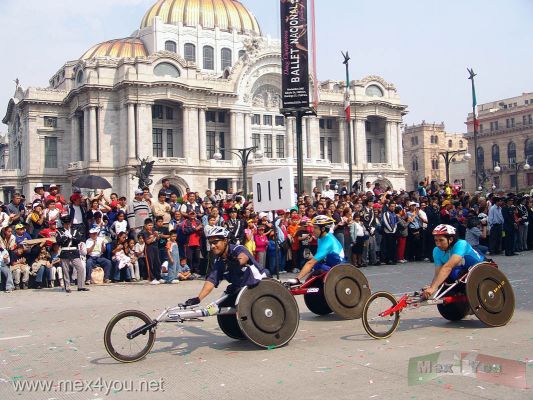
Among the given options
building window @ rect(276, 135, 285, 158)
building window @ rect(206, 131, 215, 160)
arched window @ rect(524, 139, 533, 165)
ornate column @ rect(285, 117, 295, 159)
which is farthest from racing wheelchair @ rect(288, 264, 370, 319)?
arched window @ rect(524, 139, 533, 165)

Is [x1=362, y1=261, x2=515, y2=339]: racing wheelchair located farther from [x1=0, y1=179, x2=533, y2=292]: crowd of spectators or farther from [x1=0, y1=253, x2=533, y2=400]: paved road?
[x1=0, y1=179, x2=533, y2=292]: crowd of spectators

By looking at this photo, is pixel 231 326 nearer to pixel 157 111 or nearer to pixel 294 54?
pixel 294 54

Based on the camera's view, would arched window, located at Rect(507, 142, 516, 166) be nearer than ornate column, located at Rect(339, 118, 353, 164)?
No

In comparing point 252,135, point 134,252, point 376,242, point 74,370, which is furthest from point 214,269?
point 252,135

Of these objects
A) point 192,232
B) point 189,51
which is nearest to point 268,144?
point 189,51

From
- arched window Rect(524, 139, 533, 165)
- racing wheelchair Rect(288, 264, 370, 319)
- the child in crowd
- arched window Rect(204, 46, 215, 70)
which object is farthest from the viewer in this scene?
arched window Rect(524, 139, 533, 165)

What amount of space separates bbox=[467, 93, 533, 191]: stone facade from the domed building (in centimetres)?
2525

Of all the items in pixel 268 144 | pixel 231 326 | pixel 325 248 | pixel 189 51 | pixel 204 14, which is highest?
pixel 204 14

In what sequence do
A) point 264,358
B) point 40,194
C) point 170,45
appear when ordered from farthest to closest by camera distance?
point 170,45 → point 40,194 → point 264,358

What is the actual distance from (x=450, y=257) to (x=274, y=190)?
570 centimetres

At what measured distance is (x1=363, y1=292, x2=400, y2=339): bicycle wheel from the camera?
8.12 metres

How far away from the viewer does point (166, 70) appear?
60875mm

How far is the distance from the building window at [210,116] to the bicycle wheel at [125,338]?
196 ft

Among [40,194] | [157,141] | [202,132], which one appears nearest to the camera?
[40,194]
